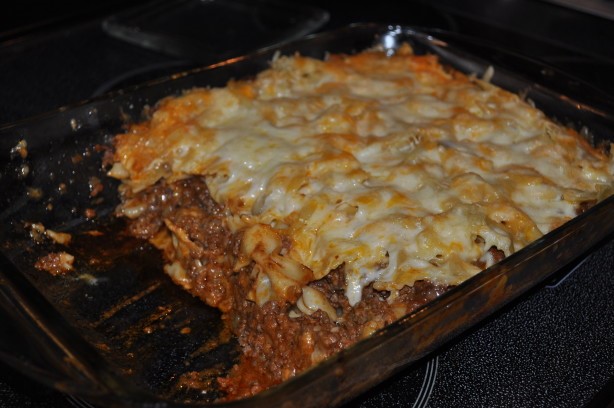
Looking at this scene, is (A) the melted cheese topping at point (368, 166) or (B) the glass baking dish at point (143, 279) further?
(A) the melted cheese topping at point (368, 166)

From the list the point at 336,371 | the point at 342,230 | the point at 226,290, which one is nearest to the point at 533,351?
the point at 342,230

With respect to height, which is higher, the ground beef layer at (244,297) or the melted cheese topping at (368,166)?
the melted cheese topping at (368,166)

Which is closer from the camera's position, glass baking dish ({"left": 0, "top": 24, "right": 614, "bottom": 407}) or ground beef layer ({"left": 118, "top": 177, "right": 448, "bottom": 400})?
glass baking dish ({"left": 0, "top": 24, "right": 614, "bottom": 407})

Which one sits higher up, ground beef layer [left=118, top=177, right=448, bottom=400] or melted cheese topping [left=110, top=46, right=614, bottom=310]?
melted cheese topping [left=110, top=46, right=614, bottom=310]

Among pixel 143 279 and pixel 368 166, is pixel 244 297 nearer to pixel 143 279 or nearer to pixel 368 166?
pixel 143 279

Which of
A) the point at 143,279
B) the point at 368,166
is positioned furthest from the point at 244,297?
the point at 368,166
